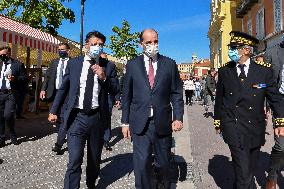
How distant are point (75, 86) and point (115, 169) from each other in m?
1.91

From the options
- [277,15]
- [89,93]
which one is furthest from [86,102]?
[277,15]

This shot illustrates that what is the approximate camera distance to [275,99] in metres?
3.84

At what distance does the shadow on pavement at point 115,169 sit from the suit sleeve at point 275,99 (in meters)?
2.24

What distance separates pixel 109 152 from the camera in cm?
703

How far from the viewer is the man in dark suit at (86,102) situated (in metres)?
4.17

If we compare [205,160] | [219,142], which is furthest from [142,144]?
[219,142]

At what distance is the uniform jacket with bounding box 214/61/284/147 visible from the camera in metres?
3.82

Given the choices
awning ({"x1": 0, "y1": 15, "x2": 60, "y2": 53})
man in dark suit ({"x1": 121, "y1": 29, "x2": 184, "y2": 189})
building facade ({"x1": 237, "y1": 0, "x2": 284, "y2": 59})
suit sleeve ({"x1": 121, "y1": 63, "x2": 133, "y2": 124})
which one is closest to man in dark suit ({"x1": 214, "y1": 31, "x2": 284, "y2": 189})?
man in dark suit ({"x1": 121, "y1": 29, "x2": 184, "y2": 189})

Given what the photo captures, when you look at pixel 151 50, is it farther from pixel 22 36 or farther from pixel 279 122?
pixel 22 36

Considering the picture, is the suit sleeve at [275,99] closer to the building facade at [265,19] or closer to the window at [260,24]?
the building facade at [265,19]

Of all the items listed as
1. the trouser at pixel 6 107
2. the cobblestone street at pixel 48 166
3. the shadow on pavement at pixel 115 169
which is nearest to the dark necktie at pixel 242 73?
the cobblestone street at pixel 48 166

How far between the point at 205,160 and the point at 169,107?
2920 millimetres

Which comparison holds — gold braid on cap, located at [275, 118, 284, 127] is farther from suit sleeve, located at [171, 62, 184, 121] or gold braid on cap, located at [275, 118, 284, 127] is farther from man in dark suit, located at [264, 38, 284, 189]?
suit sleeve, located at [171, 62, 184, 121]

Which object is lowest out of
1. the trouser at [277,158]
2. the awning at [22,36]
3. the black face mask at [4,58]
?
the trouser at [277,158]
